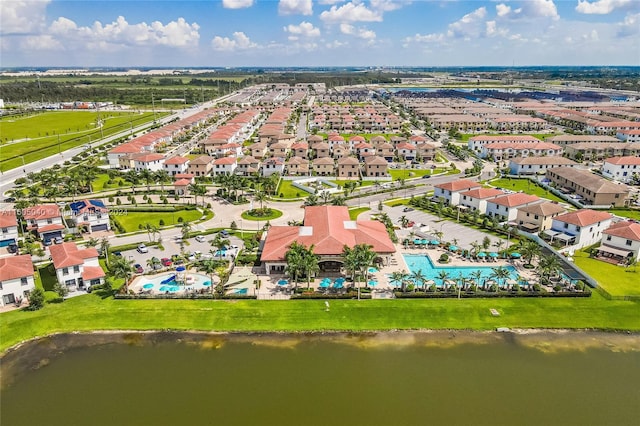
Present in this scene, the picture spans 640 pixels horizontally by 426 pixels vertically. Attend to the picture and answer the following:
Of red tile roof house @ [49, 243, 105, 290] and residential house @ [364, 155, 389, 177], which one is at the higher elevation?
residential house @ [364, 155, 389, 177]

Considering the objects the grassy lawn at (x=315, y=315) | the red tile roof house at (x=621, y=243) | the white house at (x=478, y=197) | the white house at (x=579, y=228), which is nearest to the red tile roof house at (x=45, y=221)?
the grassy lawn at (x=315, y=315)

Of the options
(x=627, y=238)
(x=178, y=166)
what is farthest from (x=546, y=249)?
(x=178, y=166)

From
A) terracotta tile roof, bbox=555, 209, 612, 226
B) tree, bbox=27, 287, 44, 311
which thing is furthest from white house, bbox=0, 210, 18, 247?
terracotta tile roof, bbox=555, 209, 612, 226

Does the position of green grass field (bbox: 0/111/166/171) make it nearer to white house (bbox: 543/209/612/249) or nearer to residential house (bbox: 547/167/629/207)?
white house (bbox: 543/209/612/249)

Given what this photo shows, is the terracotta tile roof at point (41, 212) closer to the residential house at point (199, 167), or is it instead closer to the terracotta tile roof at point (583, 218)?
the residential house at point (199, 167)

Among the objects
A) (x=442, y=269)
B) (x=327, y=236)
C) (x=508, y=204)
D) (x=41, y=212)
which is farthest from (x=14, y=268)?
(x=508, y=204)
